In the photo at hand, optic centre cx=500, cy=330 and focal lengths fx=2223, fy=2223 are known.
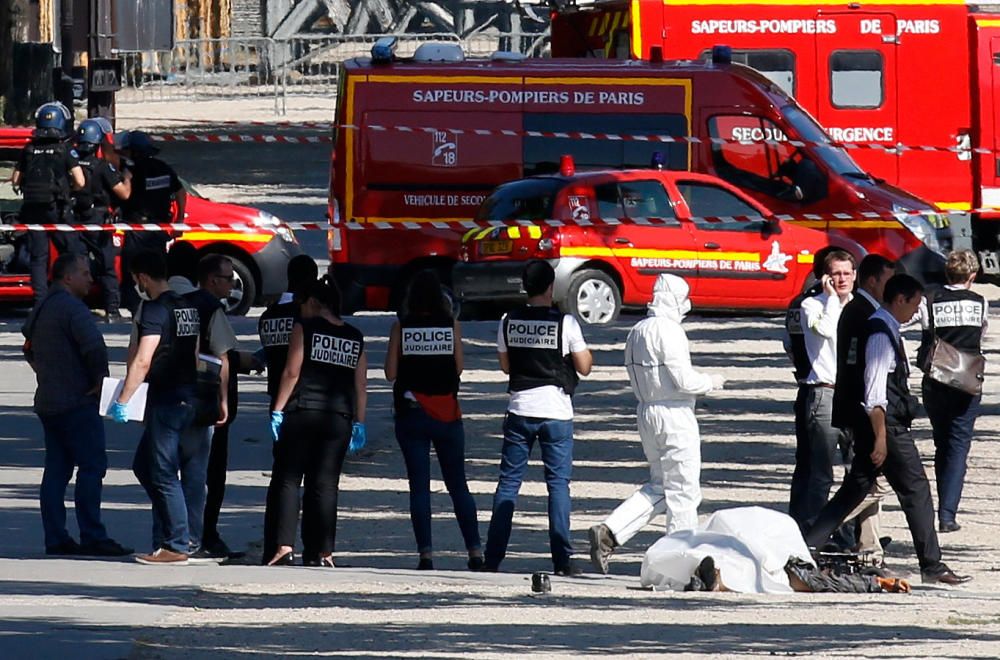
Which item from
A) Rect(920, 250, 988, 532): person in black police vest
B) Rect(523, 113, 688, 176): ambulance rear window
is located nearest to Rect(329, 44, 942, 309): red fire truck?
Rect(523, 113, 688, 176): ambulance rear window

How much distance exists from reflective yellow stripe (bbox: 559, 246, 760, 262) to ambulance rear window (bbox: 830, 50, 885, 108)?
13.3 ft

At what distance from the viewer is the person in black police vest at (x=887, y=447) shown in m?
10.5

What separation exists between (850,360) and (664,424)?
101cm

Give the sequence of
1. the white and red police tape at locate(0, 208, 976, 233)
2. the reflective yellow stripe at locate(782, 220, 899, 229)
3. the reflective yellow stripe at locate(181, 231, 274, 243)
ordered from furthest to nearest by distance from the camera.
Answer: the reflective yellow stripe at locate(181, 231, 274, 243), the reflective yellow stripe at locate(782, 220, 899, 229), the white and red police tape at locate(0, 208, 976, 233)

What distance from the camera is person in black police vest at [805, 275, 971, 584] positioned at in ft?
34.4

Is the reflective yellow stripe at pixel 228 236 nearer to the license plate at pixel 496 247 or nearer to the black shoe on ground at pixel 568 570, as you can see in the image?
the license plate at pixel 496 247

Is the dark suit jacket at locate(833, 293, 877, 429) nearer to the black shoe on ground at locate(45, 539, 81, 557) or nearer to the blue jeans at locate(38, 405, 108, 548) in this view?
the blue jeans at locate(38, 405, 108, 548)

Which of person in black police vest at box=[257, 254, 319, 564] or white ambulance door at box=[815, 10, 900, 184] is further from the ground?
white ambulance door at box=[815, 10, 900, 184]

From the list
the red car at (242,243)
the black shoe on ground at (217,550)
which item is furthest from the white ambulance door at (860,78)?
the black shoe on ground at (217,550)

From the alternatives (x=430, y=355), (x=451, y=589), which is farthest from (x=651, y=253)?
(x=451, y=589)

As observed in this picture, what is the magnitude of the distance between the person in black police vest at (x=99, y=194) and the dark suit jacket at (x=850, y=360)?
9247mm

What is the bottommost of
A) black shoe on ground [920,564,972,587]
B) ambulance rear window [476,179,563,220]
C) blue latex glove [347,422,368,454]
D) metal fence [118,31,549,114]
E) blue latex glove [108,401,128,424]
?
black shoe on ground [920,564,972,587]

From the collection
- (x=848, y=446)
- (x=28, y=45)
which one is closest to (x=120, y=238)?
(x=848, y=446)

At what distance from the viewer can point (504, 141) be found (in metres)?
20.4
